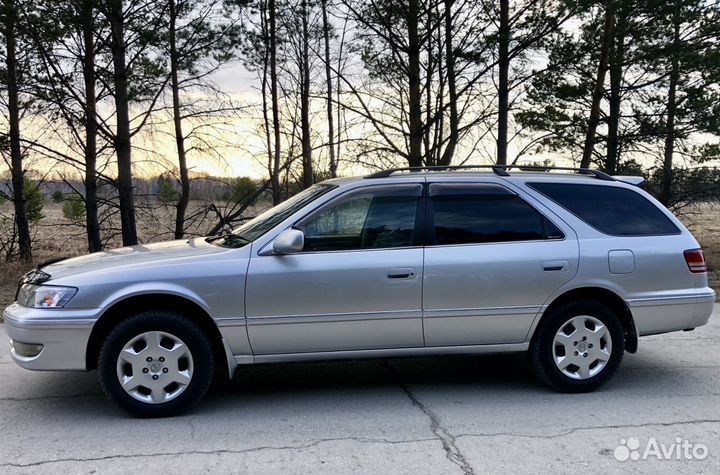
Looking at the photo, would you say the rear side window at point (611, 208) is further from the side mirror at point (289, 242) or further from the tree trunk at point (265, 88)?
the tree trunk at point (265, 88)

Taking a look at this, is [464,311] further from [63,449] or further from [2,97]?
[2,97]

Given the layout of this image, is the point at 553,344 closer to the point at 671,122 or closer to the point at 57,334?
the point at 57,334

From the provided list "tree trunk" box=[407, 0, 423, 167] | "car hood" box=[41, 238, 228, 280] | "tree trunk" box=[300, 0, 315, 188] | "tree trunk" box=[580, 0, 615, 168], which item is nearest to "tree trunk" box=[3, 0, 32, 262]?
"tree trunk" box=[300, 0, 315, 188]

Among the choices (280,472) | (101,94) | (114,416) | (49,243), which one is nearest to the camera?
(280,472)

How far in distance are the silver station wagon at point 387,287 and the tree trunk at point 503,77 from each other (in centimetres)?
639

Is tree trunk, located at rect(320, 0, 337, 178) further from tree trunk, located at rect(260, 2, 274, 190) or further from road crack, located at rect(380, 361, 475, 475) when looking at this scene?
road crack, located at rect(380, 361, 475, 475)

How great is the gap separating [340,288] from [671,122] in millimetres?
12330

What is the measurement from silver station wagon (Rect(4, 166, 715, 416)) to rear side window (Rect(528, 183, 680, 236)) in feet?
0.04

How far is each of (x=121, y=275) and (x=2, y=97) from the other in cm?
1051

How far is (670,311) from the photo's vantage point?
204 inches

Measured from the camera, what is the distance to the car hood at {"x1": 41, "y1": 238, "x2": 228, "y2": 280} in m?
4.63

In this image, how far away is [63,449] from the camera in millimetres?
4004

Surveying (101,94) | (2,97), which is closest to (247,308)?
(101,94)

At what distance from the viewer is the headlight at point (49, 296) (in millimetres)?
4406
